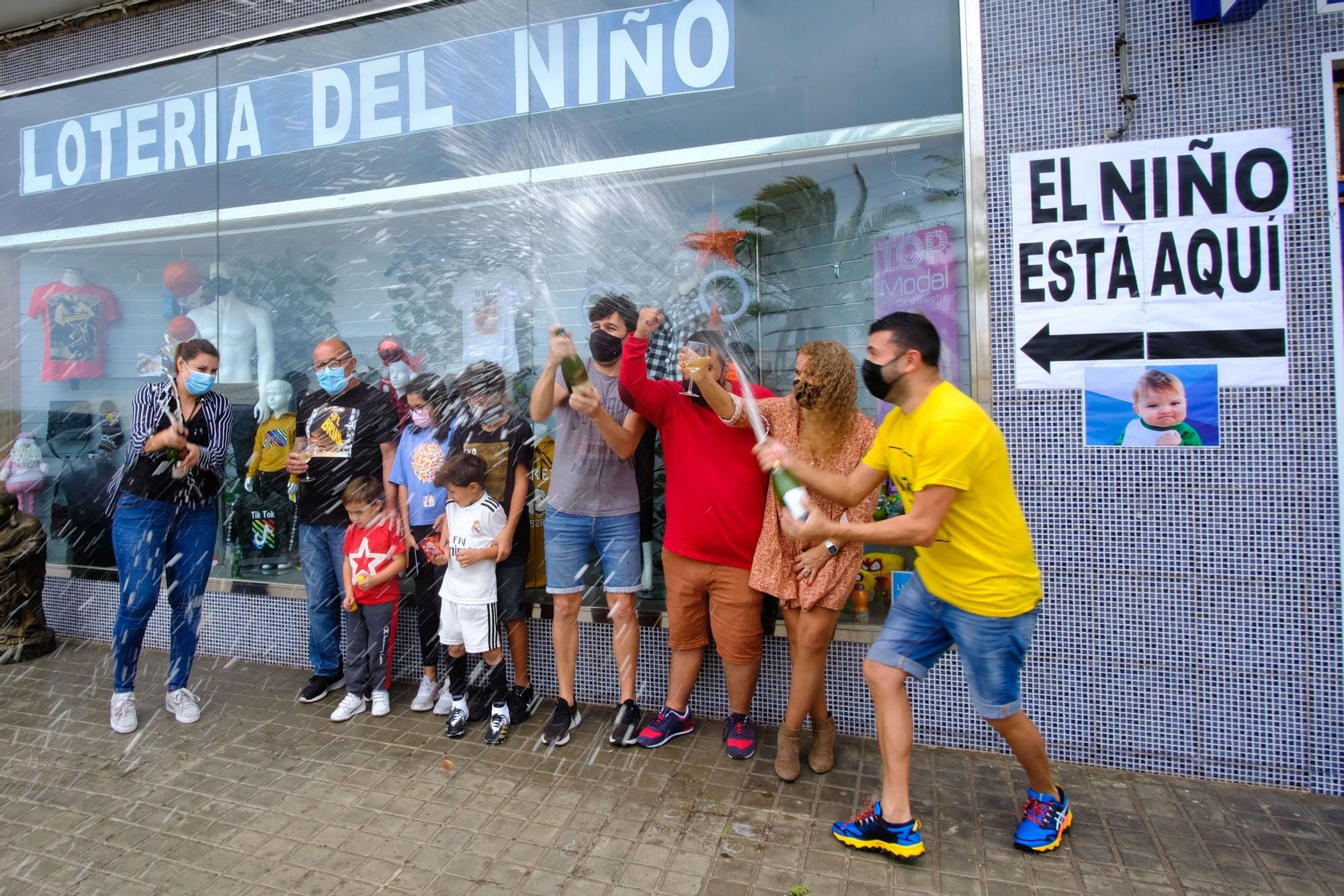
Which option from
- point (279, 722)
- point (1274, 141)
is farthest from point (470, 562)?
point (1274, 141)

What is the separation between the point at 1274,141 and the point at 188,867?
18.8 ft

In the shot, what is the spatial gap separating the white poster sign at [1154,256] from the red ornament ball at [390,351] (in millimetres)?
4180

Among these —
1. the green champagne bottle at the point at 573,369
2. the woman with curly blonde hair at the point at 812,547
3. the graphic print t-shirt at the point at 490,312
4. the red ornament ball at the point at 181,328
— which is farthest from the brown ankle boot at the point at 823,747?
the red ornament ball at the point at 181,328

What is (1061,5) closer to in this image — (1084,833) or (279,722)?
(1084,833)

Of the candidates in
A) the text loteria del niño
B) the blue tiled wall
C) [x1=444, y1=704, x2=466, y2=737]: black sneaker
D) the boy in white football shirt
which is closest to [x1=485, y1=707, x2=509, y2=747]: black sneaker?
the boy in white football shirt

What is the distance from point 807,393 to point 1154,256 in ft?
6.06

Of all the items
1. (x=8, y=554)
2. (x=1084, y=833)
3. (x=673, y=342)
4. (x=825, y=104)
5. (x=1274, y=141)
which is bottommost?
(x=1084, y=833)

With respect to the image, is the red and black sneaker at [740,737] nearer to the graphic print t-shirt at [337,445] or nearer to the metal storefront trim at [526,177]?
the metal storefront trim at [526,177]

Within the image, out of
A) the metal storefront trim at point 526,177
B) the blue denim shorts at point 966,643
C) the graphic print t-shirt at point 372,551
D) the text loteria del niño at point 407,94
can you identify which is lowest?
the blue denim shorts at point 966,643

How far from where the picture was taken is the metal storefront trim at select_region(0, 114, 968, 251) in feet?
14.4

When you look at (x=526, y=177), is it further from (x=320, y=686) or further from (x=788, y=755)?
(x=788, y=755)

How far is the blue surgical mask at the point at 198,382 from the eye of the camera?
4371mm

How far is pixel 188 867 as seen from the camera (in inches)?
119

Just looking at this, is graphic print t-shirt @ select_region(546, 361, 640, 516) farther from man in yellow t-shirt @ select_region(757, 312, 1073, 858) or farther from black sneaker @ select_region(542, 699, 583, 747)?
man in yellow t-shirt @ select_region(757, 312, 1073, 858)
